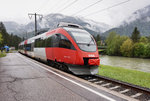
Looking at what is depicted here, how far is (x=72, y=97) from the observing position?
4473 mm

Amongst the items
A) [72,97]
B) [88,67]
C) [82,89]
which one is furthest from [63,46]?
[72,97]

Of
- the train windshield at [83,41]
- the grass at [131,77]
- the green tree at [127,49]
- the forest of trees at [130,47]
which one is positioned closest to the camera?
the grass at [131,77]

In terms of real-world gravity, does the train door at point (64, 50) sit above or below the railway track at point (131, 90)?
above

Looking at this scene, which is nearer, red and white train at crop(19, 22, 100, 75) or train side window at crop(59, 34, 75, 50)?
red and white train at crop(19, 22, 100, 75)

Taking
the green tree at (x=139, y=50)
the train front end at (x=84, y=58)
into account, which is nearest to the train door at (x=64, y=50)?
the train front end at (x=84, y=58)

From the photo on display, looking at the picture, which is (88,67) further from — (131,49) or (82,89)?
(131,49)

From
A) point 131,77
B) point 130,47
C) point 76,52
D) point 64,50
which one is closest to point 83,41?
point 76,52

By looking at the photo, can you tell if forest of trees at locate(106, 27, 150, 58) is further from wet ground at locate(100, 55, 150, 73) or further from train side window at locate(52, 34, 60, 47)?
train side window at locate(52, 34, 60, 47)

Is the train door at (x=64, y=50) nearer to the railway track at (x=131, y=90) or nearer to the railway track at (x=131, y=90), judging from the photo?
the railway track at (x=131, y=90)

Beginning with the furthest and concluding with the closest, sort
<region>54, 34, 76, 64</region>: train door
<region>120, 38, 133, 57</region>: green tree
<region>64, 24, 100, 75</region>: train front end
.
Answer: <region>120, 38, 133, 57</region>: green tree
<region>54, 34, 76, 64</region>: train door
<region>64, 24, 100, 75</region>: train front end

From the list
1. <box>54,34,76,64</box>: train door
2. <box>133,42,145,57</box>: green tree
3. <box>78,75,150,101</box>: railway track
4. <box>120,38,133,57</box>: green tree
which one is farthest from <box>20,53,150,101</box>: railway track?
<box>120,38,133,57</box>: green tree

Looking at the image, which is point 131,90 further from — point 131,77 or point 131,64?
point 131,64

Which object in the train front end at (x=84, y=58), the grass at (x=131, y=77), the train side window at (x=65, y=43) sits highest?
the train side window at (x=65, y=43)

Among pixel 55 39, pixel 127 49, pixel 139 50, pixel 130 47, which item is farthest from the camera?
pixel 130 47
